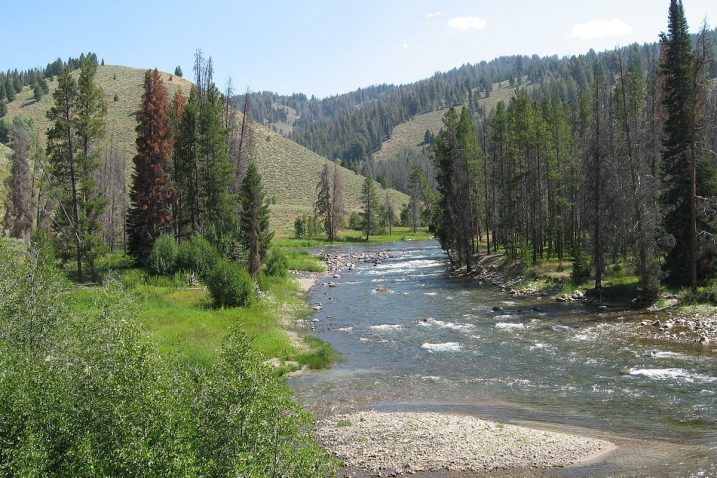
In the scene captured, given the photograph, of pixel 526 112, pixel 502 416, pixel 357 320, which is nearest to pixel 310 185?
pixel 526 112

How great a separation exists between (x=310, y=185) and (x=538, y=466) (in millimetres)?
133060

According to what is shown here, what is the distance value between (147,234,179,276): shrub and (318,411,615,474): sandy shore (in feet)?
88.6

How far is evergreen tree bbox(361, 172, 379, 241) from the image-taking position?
11150 cm

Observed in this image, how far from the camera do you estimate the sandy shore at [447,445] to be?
14117 mm

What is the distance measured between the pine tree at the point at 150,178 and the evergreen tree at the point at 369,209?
220ft

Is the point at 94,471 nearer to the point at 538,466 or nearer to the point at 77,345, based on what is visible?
the point at 77,345

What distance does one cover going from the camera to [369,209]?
371 ft

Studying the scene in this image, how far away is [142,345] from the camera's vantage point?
35.0ft

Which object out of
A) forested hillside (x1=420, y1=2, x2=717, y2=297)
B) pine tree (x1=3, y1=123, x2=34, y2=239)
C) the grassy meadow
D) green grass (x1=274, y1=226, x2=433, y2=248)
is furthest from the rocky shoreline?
pine tree (x1=3, y1=123, x2=34, y2=239)

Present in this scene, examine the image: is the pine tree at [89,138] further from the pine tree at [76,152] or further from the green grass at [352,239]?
the green grass at [352,239]

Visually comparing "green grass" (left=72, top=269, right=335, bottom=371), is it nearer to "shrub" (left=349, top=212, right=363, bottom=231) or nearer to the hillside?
the hillside

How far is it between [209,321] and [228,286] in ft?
15.7

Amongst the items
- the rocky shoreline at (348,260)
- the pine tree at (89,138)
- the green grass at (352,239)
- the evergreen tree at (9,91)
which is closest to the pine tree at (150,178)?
the pine tree at (89,138)

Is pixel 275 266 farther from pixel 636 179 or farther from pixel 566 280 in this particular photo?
pixel 636 179
